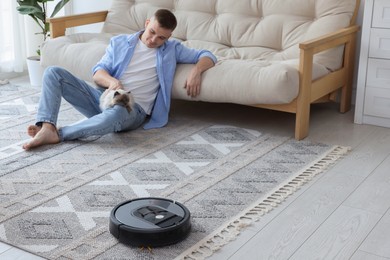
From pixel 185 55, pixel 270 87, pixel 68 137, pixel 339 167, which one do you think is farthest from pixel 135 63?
pixel 339 167

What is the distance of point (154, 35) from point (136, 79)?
0.24m

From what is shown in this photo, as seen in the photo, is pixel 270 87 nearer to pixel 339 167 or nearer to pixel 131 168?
pixel 339 167

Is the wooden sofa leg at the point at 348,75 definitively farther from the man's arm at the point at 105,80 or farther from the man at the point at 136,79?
the man's arm at the point at 105,80

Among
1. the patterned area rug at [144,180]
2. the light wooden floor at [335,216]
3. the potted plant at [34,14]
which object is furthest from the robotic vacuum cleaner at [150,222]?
the potted plant at [34,14]

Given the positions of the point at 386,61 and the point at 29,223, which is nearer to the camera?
the point at 29,223

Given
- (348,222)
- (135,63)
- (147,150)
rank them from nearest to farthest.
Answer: (348,222), (147,150), (135,63)

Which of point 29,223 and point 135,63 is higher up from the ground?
point 135,63

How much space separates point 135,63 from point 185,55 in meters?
0.26

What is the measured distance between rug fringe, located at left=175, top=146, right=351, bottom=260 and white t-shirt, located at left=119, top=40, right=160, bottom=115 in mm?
947

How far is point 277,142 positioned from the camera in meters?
2.97

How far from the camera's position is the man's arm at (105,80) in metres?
3.00

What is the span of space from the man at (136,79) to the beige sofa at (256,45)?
0.22ft

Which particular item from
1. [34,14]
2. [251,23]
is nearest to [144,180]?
[251,23]

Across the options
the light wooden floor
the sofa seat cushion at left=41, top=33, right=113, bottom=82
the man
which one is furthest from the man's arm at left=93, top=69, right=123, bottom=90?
the light wooden floor
